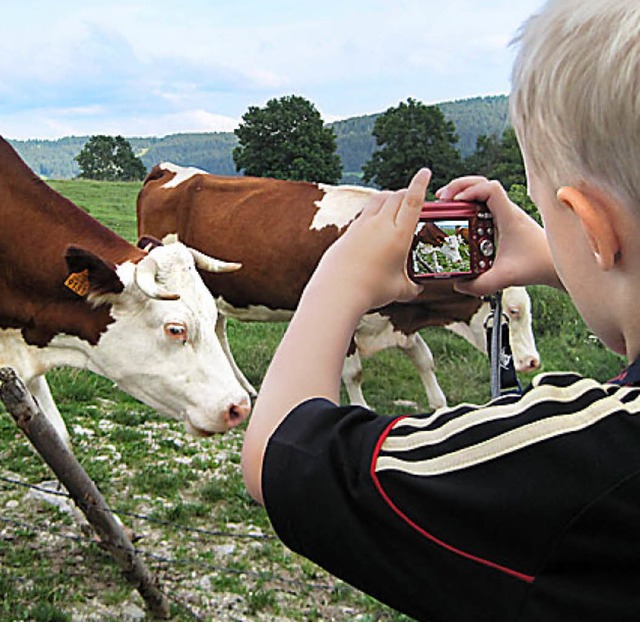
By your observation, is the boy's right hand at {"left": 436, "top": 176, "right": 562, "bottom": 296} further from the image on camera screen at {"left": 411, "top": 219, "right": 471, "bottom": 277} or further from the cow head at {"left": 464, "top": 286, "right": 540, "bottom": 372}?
the cow head at {"left": 464, "top": 286, "right": 540, "bottom": 372}

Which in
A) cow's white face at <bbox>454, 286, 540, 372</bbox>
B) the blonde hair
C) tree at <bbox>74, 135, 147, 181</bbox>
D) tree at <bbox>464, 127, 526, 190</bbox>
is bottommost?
cow's white face at <bbox>454, 286, 540, 372</bbox>

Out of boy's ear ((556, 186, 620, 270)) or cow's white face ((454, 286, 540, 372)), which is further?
cow's white face ((454, 286, 540, 372))

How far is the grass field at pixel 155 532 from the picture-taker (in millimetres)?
3279

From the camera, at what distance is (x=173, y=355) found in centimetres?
360

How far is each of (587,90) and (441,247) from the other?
0.47m

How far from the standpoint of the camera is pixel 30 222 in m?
3.68

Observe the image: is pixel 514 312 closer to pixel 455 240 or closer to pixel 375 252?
pixel 455 240

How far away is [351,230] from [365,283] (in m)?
0.07

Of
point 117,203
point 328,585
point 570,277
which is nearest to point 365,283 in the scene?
point 570,277

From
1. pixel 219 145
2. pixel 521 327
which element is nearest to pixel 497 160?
pixel 521 327

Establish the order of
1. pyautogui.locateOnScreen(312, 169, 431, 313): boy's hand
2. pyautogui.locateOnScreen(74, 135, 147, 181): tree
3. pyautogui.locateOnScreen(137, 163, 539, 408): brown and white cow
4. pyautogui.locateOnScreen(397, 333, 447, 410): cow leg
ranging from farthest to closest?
pyautogui.locateOnScreen(74, 135, 147, 181): tree → pyautogui.locateOnScreen(397, 333, 447, 410): cow leg → pyautogui.locateOnScreen(137, 163, 539, 408): brown and white cow → pyautogui.locateOnScreen(312, 169, 431, 313): boy's hand

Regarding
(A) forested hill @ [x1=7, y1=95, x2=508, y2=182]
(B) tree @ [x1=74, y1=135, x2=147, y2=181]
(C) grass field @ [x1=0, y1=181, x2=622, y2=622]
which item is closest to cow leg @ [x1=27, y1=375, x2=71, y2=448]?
(C) grass field @ [x1=0, y1=181, x2=622, y2=622]

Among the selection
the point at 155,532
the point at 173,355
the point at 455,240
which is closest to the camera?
the point at 455,240

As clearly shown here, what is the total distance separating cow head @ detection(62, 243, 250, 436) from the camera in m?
3.52
